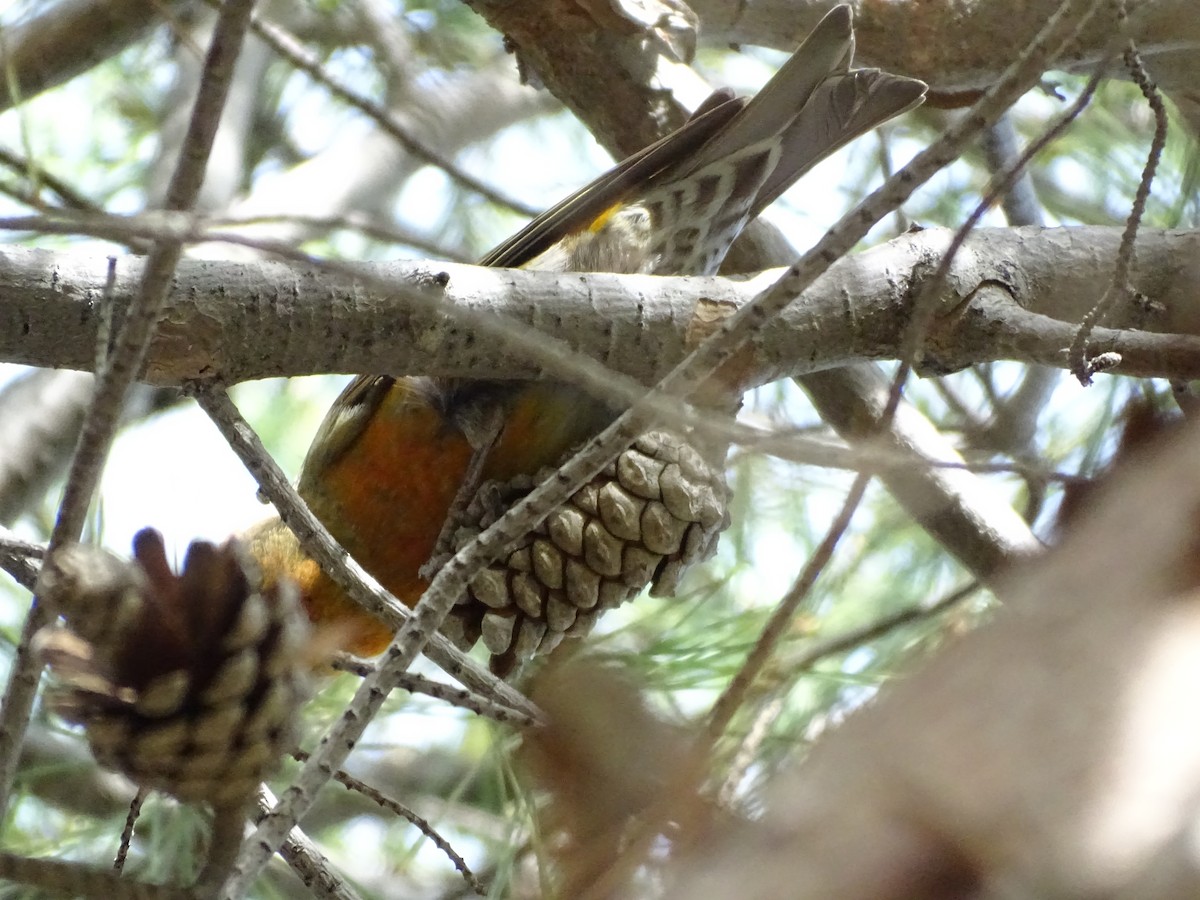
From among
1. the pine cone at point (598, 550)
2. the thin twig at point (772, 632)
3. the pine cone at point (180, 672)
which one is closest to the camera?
the pine cone at point (180, 672)

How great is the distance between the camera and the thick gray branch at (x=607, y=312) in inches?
39.5

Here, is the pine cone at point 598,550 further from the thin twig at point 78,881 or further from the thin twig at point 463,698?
the thin twig at point 78,881

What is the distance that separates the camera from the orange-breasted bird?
1467 mm

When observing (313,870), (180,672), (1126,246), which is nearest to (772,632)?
(180,672)

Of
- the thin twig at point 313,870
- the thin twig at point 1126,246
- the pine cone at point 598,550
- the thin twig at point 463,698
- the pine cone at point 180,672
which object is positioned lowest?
the pine cone at point 180,672

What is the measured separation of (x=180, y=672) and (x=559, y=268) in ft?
3.80

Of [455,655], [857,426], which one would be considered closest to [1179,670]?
[455,655]

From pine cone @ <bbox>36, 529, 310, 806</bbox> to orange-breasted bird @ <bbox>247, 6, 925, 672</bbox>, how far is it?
0.83 metres

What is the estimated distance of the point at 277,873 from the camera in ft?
6.80

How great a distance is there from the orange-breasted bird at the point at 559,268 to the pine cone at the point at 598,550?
4.6 inches

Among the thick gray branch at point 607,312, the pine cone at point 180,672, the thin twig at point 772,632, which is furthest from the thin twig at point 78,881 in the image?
the thick gray branch at point 607,312

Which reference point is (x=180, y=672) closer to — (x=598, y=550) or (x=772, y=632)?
(x=772, y=632)

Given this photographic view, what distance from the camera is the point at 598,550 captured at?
4.39 ft

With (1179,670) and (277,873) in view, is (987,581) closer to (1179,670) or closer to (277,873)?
(1179,670)
